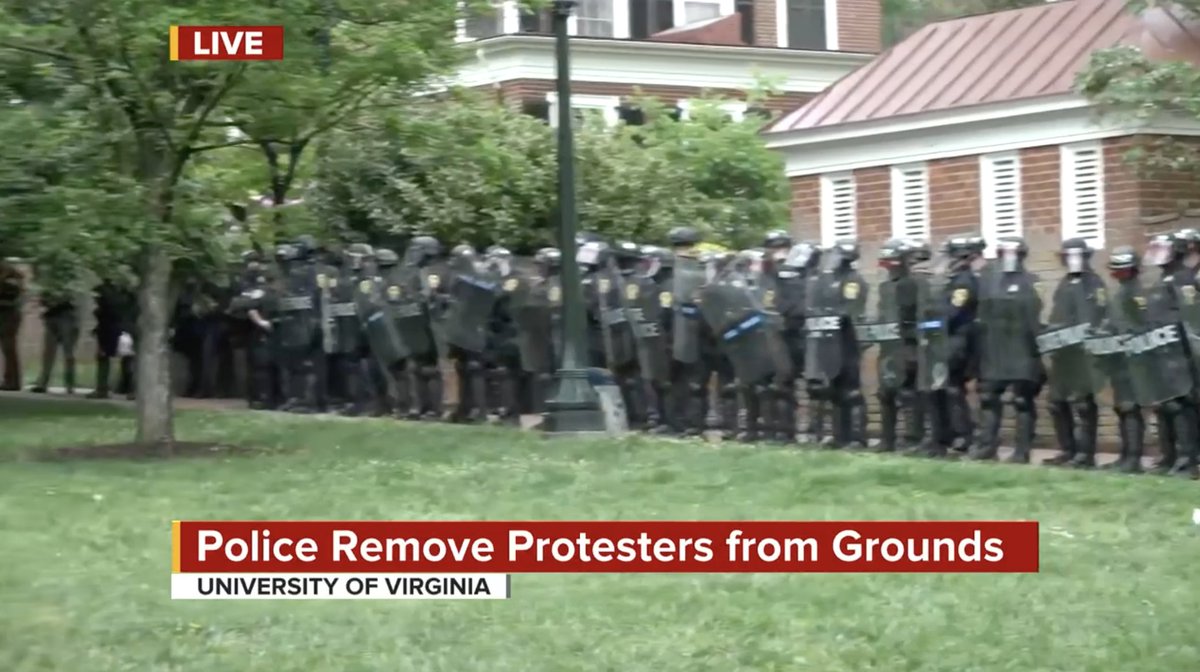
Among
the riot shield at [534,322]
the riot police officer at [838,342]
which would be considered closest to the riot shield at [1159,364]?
the riot police officer at [838,342]

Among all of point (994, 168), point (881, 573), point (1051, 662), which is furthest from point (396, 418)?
point (1051, 662)

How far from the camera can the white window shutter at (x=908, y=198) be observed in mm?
23594

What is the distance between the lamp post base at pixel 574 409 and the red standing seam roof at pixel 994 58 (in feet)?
21.4

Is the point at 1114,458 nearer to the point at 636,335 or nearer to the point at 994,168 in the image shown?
the point at 636,335

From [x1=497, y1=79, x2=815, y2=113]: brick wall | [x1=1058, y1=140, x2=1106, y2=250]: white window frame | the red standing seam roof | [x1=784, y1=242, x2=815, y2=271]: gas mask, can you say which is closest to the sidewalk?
[x1=784, y1=242, x2=815, y2=271]: gas mask

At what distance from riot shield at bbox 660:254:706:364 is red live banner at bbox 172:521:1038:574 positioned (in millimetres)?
6193

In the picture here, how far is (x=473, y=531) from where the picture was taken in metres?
11.2

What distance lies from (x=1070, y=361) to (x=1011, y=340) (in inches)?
18.2

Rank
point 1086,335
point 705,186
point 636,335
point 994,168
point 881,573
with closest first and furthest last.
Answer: point 881,573
point 1086,335
point 636,335
point 994,168
point 705,186

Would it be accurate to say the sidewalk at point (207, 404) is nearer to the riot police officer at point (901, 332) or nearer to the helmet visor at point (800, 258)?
the riot police officer at point (901, 332)

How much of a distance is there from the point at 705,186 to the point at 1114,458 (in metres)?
11.1

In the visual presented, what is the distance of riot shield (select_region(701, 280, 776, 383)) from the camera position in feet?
58.0

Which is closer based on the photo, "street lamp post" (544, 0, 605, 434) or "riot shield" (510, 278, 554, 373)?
"street lamp post" (544, 0, 605, 434)
